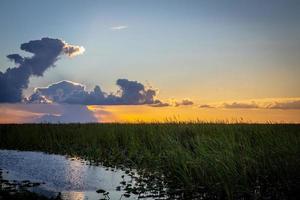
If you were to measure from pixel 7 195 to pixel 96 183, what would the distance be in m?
3.50

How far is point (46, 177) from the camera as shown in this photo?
1277cm

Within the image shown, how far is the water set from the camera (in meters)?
10.4

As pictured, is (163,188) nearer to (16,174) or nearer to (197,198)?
(197,198)

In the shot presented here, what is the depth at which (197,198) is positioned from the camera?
9.59 metres

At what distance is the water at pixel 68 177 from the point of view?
10383mm

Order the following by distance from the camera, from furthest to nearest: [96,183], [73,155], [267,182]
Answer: [73,155]
[96,183]
[267,182]

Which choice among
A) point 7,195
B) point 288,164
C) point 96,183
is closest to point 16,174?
point 96,183

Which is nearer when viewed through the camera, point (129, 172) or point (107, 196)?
point (107, 196)

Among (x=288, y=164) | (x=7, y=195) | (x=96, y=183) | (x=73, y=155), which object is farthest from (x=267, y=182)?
(x=73, y=155)

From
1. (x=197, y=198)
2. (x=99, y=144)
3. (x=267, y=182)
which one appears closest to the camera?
(x=197, y=198)

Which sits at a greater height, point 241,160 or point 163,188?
point 241,160

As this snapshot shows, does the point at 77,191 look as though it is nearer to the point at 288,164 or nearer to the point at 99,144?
the point at 288,164

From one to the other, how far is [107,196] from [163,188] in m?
1.84

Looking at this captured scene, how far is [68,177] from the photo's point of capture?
12805mm
